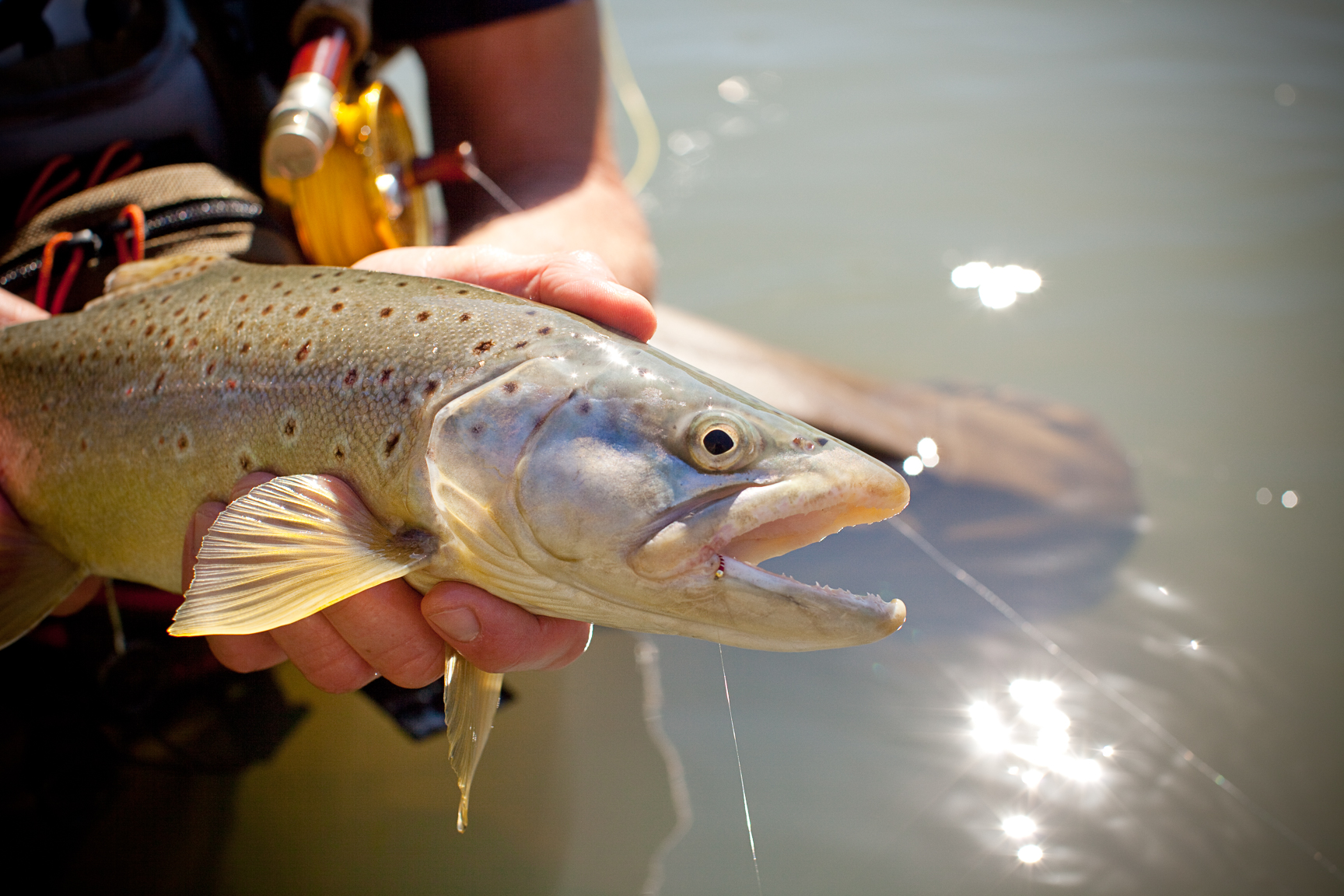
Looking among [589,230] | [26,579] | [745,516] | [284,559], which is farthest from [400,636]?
[589,230]

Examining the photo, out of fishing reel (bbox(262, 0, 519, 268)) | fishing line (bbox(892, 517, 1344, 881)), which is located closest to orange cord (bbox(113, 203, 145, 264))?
fishing reel (bbox(262, 0, 519, 268))

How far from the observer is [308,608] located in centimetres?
162

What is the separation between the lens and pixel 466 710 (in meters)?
1.93

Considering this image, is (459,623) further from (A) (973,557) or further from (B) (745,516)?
(A) (973,557)

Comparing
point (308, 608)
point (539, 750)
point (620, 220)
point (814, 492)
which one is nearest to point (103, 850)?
point (539, 750)

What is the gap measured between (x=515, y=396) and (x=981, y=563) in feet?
8.57

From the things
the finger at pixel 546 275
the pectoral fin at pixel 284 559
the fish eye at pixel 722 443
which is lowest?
the pectoral fin at pixel 284 559

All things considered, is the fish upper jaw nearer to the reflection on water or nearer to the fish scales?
the fish scales

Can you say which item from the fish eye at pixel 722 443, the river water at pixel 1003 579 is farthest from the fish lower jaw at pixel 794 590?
the river water at pixel 1003 579

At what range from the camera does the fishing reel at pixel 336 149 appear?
238 centimetres

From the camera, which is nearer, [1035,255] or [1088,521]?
[1088,521]

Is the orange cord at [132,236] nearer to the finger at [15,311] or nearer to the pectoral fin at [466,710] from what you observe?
the finger at [15,311]

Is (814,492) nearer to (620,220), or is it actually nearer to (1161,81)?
(620,220)

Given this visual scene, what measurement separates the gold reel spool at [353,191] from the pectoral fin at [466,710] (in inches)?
54.6
